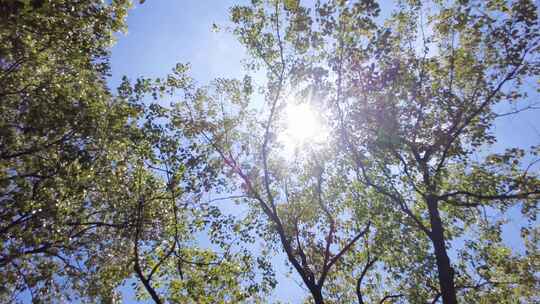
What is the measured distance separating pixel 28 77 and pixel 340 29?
12.9m

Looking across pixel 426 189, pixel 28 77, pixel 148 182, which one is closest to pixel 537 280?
pixel 426 189

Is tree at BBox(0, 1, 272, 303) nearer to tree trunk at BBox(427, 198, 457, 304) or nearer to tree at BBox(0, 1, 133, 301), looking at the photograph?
tree at BBox(0, 1, 133, 301)

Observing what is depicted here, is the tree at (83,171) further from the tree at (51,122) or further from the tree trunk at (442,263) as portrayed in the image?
the tree trunk at (442,263)

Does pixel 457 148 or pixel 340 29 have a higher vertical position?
pixel 340 29

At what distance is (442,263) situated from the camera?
1331cm

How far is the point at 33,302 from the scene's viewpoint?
1359 cm

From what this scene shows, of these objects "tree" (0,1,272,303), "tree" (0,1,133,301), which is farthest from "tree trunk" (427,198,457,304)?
"tree" (0,1,133,301)

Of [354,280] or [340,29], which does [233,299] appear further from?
[340,29]

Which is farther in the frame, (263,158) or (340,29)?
(263,158)

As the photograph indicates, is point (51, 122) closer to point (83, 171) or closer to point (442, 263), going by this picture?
point (83, 171)

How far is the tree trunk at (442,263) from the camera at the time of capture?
1258 centimetres

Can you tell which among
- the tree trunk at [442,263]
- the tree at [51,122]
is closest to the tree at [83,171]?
the tree at [51,122]

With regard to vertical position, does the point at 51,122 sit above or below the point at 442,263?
above

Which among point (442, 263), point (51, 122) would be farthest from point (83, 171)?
point (442, 263)
